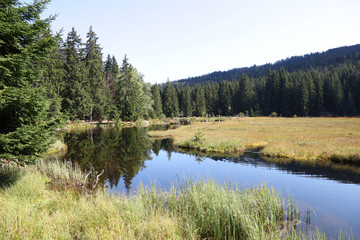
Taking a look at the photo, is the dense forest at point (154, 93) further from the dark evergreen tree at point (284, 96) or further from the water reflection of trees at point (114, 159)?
the water reflection of trees at point (114, 159)

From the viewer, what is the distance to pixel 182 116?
323 feet

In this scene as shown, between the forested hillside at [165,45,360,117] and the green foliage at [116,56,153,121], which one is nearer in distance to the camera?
the green foliage at [116,56,153,121]

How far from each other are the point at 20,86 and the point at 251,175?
13.5 meters

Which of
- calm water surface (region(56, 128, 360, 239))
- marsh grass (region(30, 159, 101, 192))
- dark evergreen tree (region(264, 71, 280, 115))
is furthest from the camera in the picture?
dark evergreen tree (region(264, 71, 280, 115))

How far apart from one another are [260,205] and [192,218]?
247cm

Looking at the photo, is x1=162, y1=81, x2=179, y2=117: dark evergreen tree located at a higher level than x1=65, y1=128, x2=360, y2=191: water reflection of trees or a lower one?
higher

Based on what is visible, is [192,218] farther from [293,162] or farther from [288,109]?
[288,109]

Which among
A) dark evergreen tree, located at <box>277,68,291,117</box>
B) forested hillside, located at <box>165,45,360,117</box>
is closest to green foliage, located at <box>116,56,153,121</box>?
forested hillside, located at <box>165,45,360,117</box>

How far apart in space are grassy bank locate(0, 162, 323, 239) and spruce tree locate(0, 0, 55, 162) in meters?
1.59

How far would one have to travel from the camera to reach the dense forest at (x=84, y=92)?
7.44 meters

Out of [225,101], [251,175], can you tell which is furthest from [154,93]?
[251,175]

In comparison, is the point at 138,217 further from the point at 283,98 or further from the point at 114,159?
the point at 283,98

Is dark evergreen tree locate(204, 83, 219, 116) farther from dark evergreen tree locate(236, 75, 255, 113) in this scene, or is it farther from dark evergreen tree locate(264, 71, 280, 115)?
dark evergreen tree locate(264, 71, 280, 115)

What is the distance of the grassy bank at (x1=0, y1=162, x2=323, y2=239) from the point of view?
5070 millimetres
